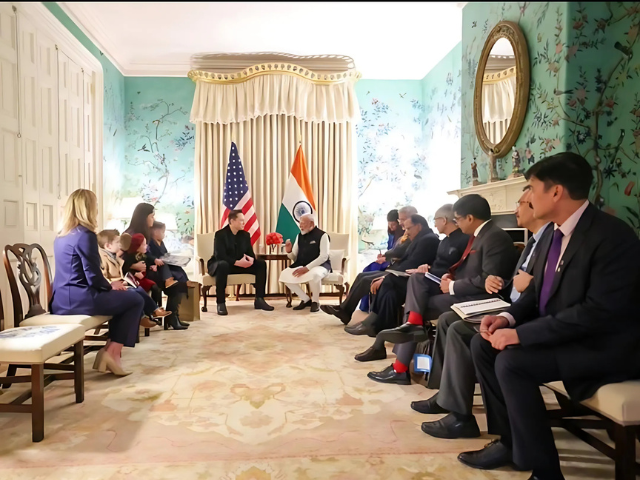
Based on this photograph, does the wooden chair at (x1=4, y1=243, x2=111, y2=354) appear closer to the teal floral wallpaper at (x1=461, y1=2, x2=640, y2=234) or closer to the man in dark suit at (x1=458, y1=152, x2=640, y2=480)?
the man in dark suit at (x1=458, y1=152, x2=640, y2=480)

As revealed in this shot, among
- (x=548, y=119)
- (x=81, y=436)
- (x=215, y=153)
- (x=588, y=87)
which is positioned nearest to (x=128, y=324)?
(x=81, y=436)

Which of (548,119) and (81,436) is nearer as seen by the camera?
(81,436)

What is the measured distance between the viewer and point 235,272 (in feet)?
19.2

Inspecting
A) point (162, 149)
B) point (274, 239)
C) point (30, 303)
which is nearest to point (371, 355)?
point (30, 303)

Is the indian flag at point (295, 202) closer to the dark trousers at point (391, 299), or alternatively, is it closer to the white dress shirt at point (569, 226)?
the dark trousers at point (391, 299)

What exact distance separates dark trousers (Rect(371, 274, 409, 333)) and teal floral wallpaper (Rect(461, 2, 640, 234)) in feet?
4.55

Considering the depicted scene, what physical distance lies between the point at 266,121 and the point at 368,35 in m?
1.80

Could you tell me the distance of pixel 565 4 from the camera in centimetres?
319

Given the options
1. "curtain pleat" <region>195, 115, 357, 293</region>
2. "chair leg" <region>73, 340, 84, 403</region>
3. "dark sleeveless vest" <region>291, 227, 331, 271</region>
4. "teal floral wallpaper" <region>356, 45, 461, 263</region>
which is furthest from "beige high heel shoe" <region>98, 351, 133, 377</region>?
"teal floral wallpaper" <region>356, 45, 461, 263</region>

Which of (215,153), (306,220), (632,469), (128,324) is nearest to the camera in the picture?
(632,469)

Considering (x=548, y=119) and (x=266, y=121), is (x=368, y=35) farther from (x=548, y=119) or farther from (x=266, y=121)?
Result: (x=548, y=119)

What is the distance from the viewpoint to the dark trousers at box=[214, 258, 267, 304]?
18.6 ft

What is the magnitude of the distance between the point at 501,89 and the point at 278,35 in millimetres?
2992

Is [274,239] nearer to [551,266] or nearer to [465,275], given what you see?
[465,275]
